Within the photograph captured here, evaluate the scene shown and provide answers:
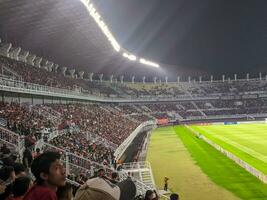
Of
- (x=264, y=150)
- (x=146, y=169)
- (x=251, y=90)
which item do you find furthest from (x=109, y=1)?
(x=251, y=90)

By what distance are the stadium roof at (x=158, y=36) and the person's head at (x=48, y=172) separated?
4068 cm

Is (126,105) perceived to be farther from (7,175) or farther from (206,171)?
(7,175)

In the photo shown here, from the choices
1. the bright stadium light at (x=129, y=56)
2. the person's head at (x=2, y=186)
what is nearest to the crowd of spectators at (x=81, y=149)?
the person's head at (x=2, y=186)

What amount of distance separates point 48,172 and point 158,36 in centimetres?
9256

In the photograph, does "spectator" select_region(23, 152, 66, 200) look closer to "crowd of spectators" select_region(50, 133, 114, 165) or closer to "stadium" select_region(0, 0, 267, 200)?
"stadium" select_region(0, 0, 267, 200)

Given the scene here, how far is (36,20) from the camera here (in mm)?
43281

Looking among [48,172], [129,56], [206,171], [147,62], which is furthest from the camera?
[147,62]

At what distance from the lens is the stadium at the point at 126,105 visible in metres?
15.2

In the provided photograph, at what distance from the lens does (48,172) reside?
3.80m

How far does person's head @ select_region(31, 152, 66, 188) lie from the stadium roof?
4068 cm

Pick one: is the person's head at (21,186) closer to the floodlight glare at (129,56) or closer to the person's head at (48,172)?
the person's head at (48,172)

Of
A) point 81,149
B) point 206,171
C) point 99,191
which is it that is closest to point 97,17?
point 206,171

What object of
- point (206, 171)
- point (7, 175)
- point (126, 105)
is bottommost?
point (206, 171)

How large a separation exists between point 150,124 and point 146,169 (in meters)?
47.6
